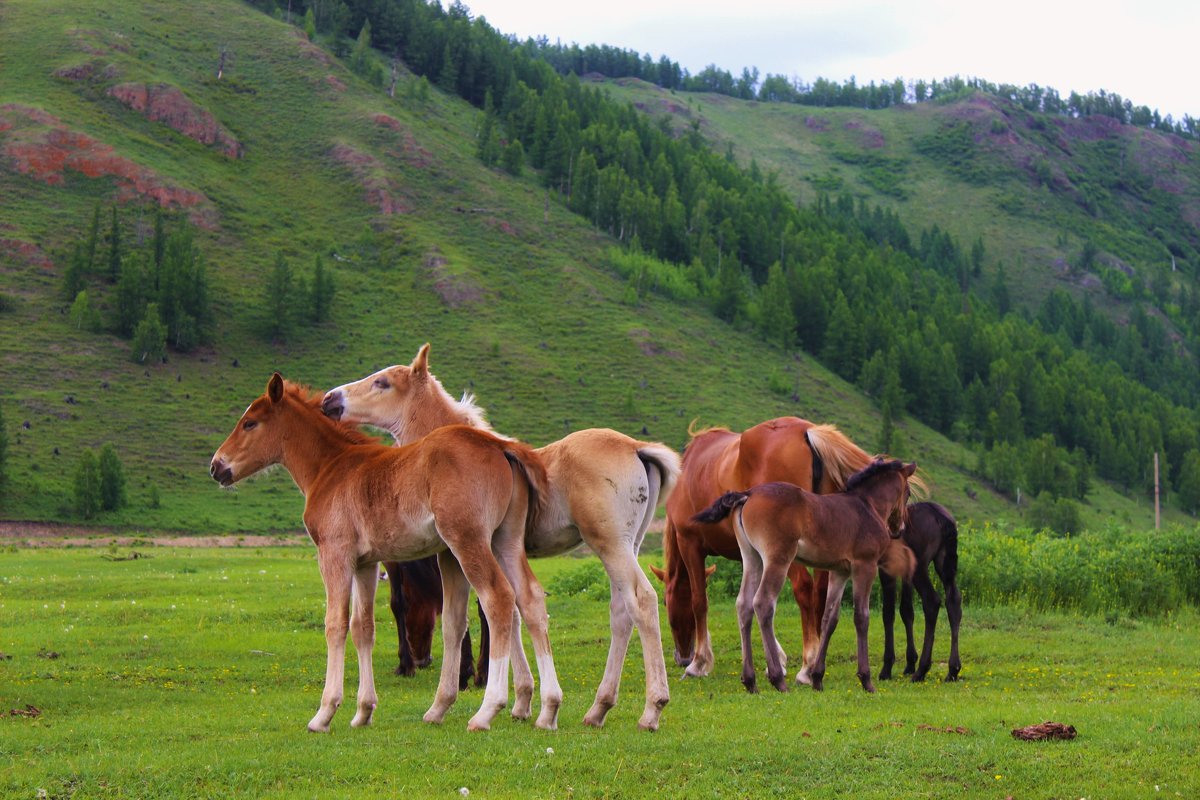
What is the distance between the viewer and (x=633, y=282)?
107 meters

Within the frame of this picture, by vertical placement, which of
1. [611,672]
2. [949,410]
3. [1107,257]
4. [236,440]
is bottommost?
[949,410]

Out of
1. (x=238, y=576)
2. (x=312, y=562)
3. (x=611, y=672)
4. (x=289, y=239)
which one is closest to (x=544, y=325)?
(x=289, y=239)

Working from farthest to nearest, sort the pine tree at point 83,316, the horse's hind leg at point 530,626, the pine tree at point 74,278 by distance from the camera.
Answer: the pine tree at point 74,278
the pine tree at point 83,316
the horse's hind leg at point 530,626

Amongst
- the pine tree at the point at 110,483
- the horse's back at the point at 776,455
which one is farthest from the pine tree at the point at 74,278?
the horse's back at the point at 776,455

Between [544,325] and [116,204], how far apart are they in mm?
36796

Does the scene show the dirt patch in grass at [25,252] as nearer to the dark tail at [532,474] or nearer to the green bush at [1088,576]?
the green bush at [1088,576]

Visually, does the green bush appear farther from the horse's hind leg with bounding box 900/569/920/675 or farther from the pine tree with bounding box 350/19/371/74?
Result: the pine tree with bounding box 350/19/371/74

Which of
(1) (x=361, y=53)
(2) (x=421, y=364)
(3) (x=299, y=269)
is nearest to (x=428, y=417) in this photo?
(2) (x=421, y=364)

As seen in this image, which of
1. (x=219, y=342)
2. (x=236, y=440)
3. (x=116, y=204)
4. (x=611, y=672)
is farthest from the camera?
(x=116, y=204)

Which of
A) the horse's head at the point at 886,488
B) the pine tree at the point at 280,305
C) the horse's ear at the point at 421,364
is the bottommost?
the pine tree at the point at 280,305

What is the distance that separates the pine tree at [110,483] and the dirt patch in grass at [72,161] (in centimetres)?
3980

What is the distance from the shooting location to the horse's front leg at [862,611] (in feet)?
39.3

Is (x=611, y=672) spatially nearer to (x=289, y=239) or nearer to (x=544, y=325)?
(x=544, y=325)

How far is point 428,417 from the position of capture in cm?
1273
